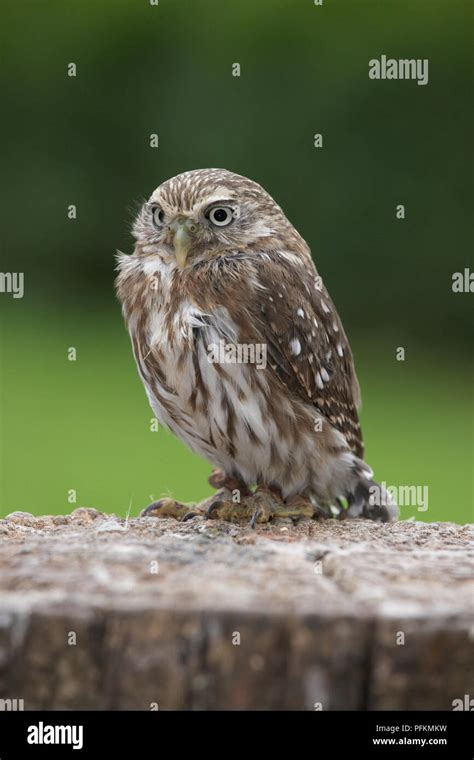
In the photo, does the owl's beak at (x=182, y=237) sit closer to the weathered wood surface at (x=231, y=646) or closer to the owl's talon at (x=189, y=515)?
the owl's talon at (x=189, y=515)

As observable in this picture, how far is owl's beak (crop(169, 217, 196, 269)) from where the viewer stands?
14.6ft

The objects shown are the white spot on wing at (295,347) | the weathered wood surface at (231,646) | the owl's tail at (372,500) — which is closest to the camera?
the weathered wood surface at (231,646)

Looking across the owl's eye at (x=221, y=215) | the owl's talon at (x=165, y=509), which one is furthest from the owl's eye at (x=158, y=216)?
the owl's talon at (x=165, y=509)

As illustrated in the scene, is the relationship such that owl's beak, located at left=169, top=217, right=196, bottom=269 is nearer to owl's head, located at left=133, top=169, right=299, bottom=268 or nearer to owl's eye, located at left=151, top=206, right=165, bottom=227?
owl's head, located at left=133, top=169, right=299, bottom=268

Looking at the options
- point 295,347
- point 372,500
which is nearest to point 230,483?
point 372,500

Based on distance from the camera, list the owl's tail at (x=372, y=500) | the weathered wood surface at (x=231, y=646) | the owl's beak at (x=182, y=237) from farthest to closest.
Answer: the owl's tail at (x=372, y=500), the owl's beak at (x=182, y=237), the weathered wood surface at (x=231, y=646)

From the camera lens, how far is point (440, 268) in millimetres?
12430

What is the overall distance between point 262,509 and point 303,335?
2.55 feet

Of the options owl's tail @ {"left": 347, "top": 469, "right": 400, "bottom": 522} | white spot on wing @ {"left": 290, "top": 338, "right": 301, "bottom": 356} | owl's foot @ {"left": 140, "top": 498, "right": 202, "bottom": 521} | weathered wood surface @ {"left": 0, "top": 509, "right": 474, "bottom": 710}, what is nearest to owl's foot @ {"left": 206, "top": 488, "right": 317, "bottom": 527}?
owl's foot @ {"left": 140, "top": 498, "right": 202, "bottom": 521}

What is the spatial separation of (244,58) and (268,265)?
321 inches

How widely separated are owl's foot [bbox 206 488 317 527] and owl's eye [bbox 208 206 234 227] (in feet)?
3.98

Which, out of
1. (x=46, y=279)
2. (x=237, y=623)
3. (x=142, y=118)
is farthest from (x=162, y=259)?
(x=46, y=279)

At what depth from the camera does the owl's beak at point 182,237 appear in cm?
445
